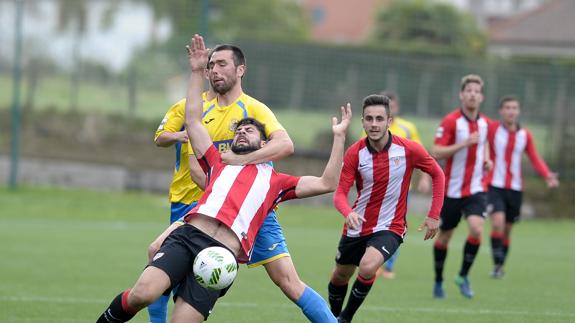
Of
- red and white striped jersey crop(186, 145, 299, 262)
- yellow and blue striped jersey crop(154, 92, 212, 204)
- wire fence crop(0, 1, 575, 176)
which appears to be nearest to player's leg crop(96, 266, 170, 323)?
red and white striped jersey crop(186, 145, 299, 262)

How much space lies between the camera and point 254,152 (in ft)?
22.6

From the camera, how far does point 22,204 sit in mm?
21422

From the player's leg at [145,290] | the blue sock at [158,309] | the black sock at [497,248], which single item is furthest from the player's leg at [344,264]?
the black sock at [497,248]

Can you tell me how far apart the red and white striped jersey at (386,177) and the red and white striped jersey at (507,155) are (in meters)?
5.02

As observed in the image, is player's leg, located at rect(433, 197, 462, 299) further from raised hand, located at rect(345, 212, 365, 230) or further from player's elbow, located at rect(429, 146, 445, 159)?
raised hand, located at rect(345, 212, 365, 230)

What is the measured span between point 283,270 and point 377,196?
1.65 metres

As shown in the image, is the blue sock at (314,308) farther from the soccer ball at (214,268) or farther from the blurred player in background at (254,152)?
the soccer ball at (214,268)

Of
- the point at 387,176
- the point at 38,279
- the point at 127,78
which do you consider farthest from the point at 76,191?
the point at 387,176

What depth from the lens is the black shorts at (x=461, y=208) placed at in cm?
1127

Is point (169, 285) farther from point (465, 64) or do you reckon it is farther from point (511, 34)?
point (511, 34)

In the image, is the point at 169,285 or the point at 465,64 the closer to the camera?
the point at 169,285

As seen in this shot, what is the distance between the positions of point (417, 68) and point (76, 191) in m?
8.62

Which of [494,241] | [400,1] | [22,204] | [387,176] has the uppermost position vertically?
[400,1]

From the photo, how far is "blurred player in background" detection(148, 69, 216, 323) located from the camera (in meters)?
7.79
